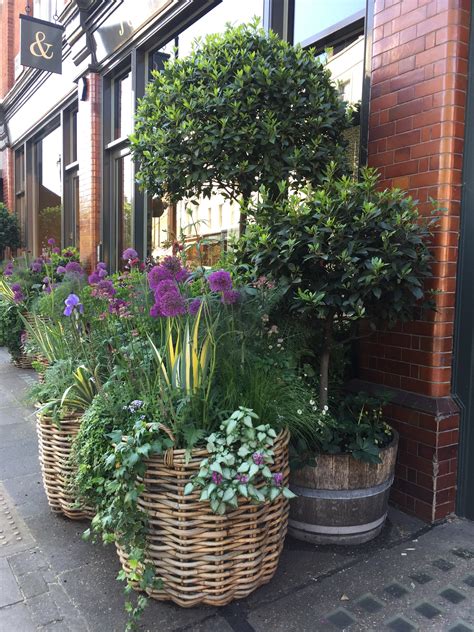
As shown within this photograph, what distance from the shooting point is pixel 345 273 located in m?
2.53

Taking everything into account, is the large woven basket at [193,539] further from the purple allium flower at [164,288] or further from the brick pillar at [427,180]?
the brick pillar at [427,180]

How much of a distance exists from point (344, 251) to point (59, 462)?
196 centimetres

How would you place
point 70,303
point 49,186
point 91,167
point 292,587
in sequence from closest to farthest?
point 292,587
point 70,303
point 91,167
point 49,186

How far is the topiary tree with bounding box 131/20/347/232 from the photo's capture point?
125 inches

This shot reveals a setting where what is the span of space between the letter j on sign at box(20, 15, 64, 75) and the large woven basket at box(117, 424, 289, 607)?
26.8ft

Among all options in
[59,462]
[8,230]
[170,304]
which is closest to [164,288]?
[170,304]

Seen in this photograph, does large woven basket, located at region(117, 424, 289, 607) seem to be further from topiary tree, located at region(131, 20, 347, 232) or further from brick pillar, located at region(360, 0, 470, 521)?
topiary tree, located at region(131, 20, 347, 232)

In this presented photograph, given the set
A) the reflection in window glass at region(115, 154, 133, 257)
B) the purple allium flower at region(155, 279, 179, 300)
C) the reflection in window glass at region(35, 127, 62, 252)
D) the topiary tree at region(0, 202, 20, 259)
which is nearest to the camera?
the purple allium flower at region(155, 279, 179, 300)

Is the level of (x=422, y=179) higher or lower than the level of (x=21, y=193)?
lower

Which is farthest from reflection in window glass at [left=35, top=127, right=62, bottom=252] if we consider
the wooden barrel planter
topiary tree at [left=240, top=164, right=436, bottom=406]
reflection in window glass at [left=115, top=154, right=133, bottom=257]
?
the wooden barrel planter

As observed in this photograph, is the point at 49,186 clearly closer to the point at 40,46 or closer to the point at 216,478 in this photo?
the point at 40,46

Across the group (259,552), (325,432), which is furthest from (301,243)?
(259,552)

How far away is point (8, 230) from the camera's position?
1262 cm

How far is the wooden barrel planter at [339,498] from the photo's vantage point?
272cm
